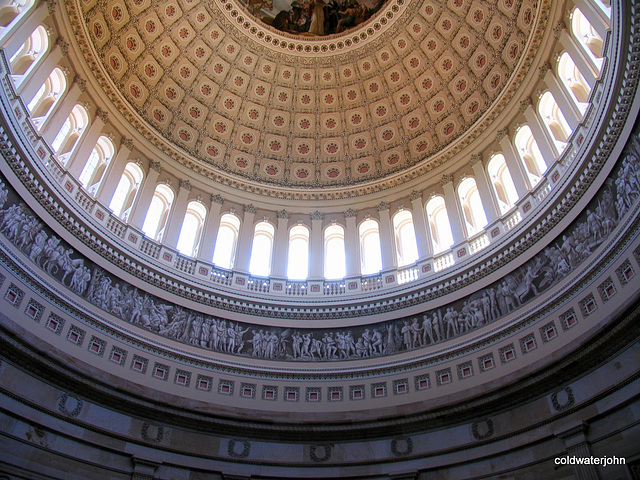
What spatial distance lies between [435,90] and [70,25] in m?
18.7

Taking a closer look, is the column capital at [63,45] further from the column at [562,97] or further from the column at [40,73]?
the column at [562,97]

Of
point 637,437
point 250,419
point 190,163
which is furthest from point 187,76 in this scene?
point 637,437

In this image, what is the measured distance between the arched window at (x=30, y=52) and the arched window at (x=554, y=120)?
69.6 ft

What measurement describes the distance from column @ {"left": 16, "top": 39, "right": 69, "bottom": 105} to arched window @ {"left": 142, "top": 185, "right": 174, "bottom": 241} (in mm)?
7064

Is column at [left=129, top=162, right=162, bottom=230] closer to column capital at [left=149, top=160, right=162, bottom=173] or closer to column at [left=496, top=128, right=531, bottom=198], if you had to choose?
column capital at [left=149, top=160, right=162, bottom=173]

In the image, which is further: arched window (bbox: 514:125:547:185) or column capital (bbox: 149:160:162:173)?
column capital (bbox: 149:160:162:173)

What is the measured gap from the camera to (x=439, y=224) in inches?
1070

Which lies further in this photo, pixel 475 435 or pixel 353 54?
pixel 353 54

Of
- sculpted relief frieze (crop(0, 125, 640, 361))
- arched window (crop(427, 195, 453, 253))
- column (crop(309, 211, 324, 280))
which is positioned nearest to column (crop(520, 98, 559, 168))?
sculpted relief frieze (crop(0, 125, 640, 361))

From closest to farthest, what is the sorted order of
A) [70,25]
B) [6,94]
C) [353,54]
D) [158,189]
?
1. [6,94]
2. [70,25]
3. [158,189]
4. [353,54]

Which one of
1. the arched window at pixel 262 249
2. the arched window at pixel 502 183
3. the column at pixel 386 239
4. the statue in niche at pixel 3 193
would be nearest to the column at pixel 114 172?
the statue in niche at pixel 3 193

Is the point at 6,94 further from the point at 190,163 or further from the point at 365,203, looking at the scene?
the point at 365,203

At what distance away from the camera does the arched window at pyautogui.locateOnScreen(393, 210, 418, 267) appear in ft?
87.5

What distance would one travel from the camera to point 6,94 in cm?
1859
